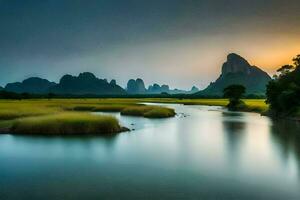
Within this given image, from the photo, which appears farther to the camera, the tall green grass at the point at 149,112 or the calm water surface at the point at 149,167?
the tall green grass at the point at 149,112

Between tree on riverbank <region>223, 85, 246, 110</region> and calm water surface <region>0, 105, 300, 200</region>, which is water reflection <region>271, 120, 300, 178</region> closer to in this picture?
calm water surface <region>0, 105, 300, 200</region>

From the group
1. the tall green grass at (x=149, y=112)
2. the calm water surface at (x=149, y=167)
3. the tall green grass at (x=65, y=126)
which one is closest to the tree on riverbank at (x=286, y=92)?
the tall green grass at (x=149, y=112)

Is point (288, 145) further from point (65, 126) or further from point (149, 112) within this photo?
point (149, 112)

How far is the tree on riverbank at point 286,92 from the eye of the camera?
56000 mm

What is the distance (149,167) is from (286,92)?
42.1 m

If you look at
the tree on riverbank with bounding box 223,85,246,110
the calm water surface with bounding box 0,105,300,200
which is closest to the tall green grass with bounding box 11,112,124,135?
the calm water surface with bounding box 0,105,300,200

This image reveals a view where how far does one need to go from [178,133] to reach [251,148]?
10338 millimetres

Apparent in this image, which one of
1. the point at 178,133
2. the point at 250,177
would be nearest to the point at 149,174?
the point at 250,177

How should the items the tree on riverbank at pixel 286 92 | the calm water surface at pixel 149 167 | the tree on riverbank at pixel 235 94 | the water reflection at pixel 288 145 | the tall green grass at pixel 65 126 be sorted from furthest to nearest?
the tree on riverbank at pixel 235 94 → the tree on riverbank at pixel 286 92 → the tall green grass at pixel 65 126 → the water reflection at pixel 288 145 → the calm water surface at pixel 149 167

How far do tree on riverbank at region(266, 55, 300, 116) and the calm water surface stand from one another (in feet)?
77.7

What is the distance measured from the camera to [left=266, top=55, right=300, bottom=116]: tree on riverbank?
56.0 metres

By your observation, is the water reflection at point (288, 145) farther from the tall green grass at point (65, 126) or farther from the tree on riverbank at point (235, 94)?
the tree on riverbank at point (235, 94)

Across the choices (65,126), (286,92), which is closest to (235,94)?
(286,92)

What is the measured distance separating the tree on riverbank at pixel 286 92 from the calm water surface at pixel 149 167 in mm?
23688
